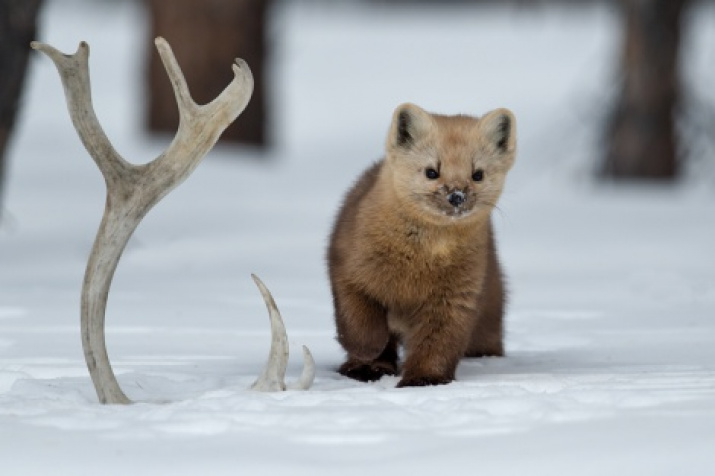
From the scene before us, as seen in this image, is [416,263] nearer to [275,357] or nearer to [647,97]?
[275,357]

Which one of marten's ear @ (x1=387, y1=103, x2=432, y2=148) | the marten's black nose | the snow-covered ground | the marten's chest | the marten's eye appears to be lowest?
the snow-covered ground

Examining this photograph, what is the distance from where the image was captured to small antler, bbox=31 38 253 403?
438 cm

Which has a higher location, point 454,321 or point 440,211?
point 440,211

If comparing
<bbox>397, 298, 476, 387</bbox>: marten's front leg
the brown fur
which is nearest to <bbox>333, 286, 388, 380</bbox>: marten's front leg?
the brown fur

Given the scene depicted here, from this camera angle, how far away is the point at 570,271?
25.6 ft

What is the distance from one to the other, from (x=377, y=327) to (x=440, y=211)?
0.45 meters

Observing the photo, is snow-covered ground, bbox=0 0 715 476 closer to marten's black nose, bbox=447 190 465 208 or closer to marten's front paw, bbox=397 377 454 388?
marten's front paw, bbox=397 377 454 388

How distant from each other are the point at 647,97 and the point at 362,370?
693cm

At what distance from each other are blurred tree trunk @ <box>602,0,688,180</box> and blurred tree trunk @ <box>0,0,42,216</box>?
544cm

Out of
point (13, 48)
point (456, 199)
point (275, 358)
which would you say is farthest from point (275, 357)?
point (13, 48)

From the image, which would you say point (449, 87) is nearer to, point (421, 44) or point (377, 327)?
point (421, 44)

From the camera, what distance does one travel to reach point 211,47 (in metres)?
12.2

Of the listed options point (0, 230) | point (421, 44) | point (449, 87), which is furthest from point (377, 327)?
point (421, 44)

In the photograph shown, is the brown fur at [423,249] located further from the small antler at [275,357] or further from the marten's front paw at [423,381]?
the small antler at [275,357]
